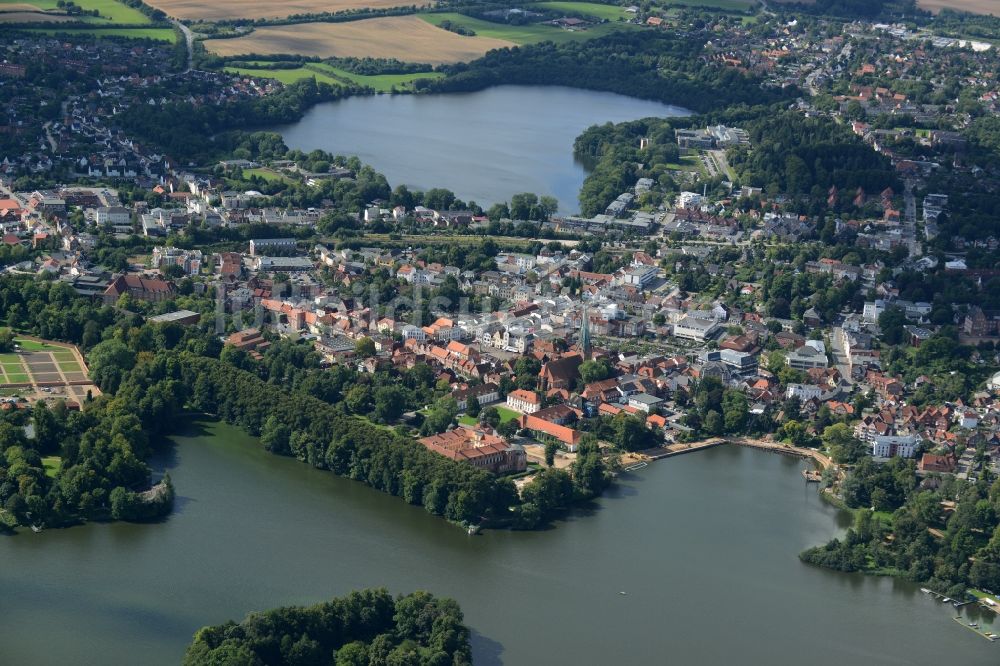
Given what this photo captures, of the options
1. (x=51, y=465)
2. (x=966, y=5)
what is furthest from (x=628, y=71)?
(x=51, y=465)

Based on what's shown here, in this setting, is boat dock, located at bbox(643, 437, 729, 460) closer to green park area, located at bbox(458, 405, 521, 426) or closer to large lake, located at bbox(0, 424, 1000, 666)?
large lake, located at bbox(0, 424, 1000, 666)

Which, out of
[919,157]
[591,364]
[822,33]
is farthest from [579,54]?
[591,364]

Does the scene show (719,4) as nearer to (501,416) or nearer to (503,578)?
(501,416)

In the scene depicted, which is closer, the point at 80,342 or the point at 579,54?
the point at 80,342

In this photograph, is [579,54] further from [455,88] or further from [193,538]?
[193,538]

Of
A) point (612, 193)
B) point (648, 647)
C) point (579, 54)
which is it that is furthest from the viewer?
point (579, 54)

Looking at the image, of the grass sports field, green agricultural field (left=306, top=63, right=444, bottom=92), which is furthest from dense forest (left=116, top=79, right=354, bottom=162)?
green agricultural field (left=306, top=63, right=444, bottom=92)

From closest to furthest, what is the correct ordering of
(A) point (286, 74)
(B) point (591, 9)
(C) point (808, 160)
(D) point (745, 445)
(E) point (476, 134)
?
(D) point (745, 445), (C) point (808, 160), (E) point (476, 134), (A) point (286, 74), (B) point (591, 9)
